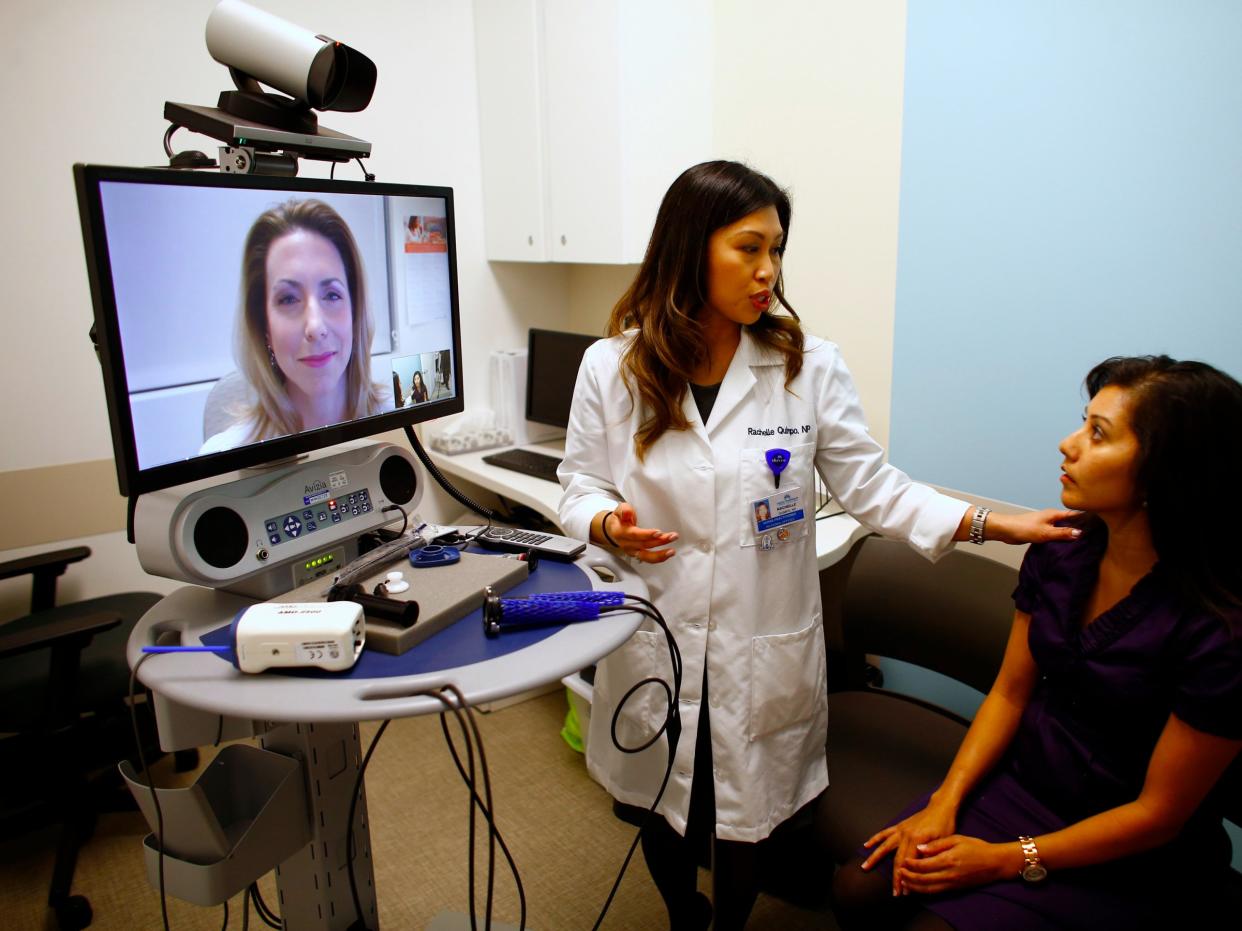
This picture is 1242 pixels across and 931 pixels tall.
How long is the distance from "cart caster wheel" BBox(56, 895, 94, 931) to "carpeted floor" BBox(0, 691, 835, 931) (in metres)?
0.04

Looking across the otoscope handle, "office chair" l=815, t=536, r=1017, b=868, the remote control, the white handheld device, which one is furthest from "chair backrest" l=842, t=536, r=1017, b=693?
the white handheld device

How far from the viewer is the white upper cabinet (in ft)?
7.75

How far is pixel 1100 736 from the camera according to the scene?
3.96ft

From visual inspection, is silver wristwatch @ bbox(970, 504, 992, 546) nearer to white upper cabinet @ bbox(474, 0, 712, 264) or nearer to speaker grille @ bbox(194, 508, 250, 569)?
speaker grille @ bbox(194, 508, 250, 569)

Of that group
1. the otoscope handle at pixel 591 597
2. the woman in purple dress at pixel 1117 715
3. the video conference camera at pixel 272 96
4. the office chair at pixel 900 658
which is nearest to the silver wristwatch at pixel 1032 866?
the woman in purple dress at pixel 1117 715

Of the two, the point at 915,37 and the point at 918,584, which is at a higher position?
the point at 915,37

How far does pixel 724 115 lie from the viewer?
249cm

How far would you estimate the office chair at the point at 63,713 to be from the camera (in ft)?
6.24

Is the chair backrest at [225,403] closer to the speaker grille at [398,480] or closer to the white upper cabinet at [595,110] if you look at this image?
the speaker grille at [398,480]

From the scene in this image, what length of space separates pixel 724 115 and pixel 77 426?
6.76 feet

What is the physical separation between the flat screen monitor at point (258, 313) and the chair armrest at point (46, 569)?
5.02ft

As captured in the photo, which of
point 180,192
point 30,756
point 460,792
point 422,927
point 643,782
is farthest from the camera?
point 460,792

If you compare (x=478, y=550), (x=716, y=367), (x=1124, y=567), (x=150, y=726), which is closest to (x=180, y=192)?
(x=478, y=550)

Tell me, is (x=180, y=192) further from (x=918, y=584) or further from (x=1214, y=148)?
(x=1214, y=148)
